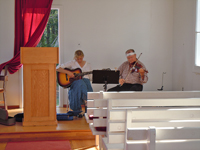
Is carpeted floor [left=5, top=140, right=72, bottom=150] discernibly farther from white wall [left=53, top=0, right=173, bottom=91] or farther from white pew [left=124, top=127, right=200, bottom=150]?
white wall [left=53, top=0, right=173, bottom=91]

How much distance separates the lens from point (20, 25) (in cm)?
611

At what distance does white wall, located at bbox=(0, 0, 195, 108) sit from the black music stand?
161 cm

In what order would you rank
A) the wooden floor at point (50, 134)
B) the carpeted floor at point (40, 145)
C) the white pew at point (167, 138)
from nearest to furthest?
1. the white pew at point (167, 138)
2. the carpeted floor at point (40, 145)
3. the wooden floor at point (50, 134)

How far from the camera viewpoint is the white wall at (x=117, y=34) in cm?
626

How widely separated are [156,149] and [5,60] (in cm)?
499

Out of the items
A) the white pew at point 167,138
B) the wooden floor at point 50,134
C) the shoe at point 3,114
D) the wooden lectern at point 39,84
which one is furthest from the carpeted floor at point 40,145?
the white pew at point 167,138

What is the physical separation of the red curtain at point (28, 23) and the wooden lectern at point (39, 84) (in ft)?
5.73

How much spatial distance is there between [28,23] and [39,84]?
2.08m

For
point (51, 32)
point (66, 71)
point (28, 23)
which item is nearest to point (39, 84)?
point (66, 71)

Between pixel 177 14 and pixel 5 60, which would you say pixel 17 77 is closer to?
pixel 5 60

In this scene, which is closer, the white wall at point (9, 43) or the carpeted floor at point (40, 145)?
the carpeted floor at point (40, 145)

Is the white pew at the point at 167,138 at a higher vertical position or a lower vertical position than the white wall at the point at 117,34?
lower

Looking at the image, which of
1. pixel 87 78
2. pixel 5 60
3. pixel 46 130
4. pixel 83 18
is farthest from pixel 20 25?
pixel 46 130

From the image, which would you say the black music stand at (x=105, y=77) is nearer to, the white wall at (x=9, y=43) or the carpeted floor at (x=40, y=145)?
the carpeted floor at (x=40, y=145)
